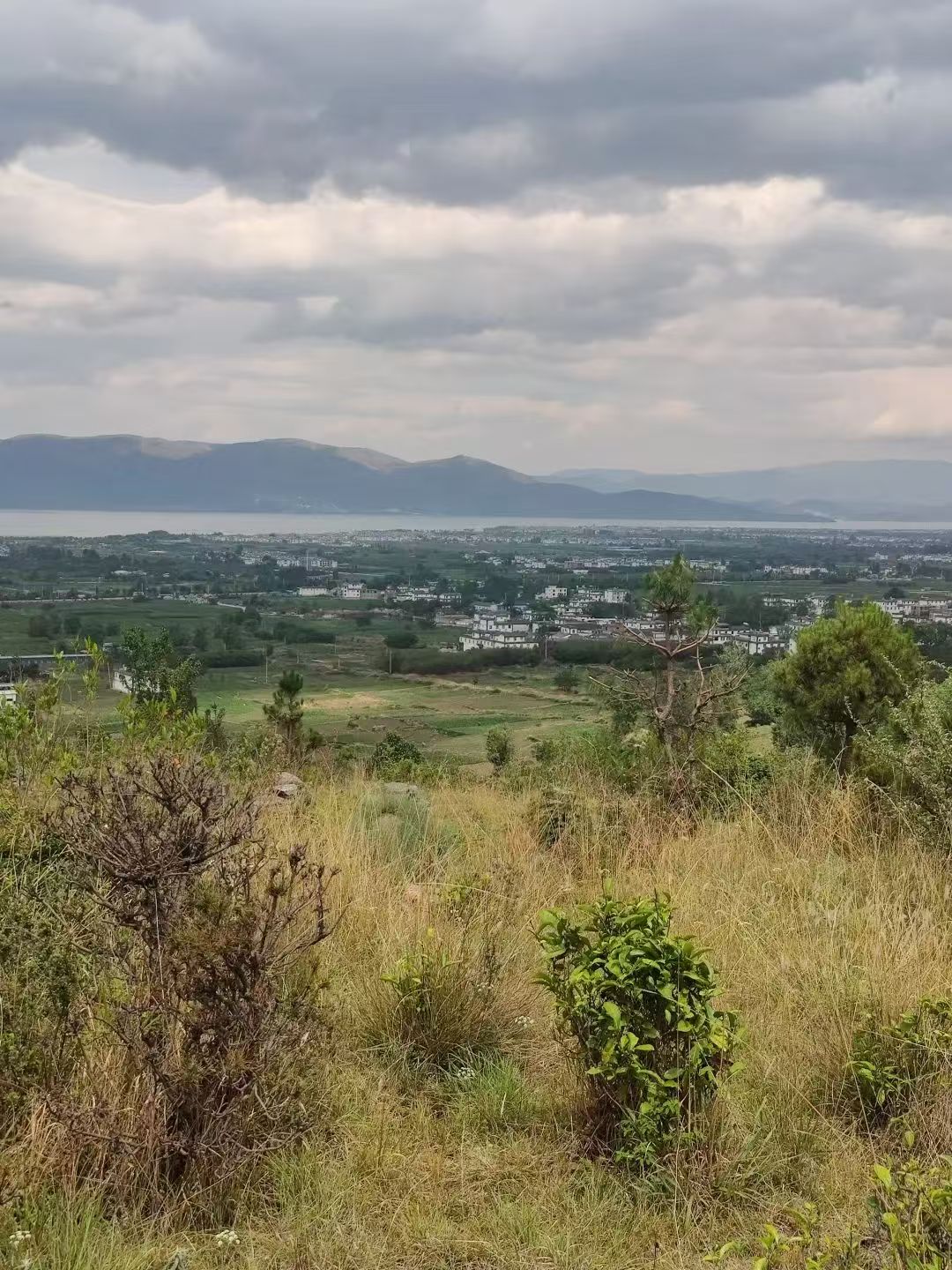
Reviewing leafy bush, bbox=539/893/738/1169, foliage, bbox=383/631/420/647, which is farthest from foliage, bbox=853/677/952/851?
foliage, bbox=383/631/420/647

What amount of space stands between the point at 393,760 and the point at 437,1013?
12725 millimetres

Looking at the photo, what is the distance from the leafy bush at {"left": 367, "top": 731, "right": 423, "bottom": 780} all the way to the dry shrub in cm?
825

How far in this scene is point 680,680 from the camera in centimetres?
1007

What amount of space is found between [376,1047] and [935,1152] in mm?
1803

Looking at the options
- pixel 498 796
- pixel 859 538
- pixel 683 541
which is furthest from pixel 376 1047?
pixel 859 538

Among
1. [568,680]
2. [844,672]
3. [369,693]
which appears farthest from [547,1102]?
[369,693]

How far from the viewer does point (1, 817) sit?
444 centimetres

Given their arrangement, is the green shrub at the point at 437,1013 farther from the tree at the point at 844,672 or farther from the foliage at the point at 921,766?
the tree at the point at 844,672

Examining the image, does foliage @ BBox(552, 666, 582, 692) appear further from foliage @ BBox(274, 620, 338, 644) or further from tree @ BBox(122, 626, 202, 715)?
tree @ BBox(122, 626, 202, 715)

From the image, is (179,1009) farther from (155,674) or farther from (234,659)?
(234,659)

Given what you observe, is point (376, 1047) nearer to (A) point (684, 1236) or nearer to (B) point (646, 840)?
(A) point (684, 1236)

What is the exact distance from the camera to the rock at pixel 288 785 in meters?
7.49

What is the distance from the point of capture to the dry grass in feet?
8.50

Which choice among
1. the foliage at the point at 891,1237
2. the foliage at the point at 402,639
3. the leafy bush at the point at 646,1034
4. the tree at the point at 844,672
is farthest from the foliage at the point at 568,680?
the foliage at the point at 891,1237
